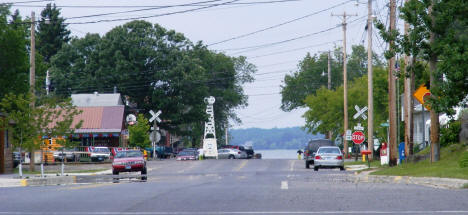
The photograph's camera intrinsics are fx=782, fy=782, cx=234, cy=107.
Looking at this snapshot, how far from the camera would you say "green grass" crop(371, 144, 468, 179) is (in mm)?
25994

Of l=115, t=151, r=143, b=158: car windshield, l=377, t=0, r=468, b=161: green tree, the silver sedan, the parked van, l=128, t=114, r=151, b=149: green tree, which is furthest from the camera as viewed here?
l=128, t=114, r=151, b=149: green tree

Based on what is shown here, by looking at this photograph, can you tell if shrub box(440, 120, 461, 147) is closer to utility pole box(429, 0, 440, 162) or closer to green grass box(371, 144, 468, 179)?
green grass box(371, 144, 468, 179)

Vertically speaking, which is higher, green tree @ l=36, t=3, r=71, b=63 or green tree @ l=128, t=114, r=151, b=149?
green tree @ l=36, t=3, r=71, b=63

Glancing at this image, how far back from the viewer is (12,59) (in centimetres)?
5631

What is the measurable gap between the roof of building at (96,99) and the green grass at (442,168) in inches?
2192

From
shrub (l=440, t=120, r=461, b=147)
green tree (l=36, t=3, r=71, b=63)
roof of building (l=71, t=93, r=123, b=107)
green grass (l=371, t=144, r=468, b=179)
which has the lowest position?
green grass (l=371, t=144, r=468, b=179)

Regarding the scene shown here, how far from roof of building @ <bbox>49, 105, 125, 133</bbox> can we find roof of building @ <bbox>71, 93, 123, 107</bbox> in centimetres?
397

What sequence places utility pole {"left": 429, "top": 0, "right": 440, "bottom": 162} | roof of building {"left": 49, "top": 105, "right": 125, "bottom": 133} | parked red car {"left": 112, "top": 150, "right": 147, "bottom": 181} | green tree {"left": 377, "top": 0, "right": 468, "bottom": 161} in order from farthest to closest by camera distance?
roof of building {"left": 49, "top": 105, "right": 125, "bottom": 133} < parked red car {"left": 112, "top": 150, "right": 147, "bottom": 181} < utility pole {"left": 429, "top": 0, "right": 440, "bottom": 162} < green tree {"left": 377, "top": 0, "right": 468, "bottom": 161}

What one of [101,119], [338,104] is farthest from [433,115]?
[101,119]

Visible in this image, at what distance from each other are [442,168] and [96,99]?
209 ft

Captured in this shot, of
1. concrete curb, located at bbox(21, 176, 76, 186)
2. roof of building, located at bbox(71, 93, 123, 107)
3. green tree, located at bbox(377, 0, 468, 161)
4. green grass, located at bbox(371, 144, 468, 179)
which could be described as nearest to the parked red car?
concrete curb, located at bbox(21, 176, 76, 186)

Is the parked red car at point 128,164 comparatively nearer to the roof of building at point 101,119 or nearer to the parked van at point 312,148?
the parked van at point 312,148

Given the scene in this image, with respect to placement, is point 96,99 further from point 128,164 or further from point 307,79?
point 128,164

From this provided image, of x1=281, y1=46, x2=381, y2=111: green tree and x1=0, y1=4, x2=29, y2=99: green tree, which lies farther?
x1=281, y1=46, x2=381, y2=111: green tree
